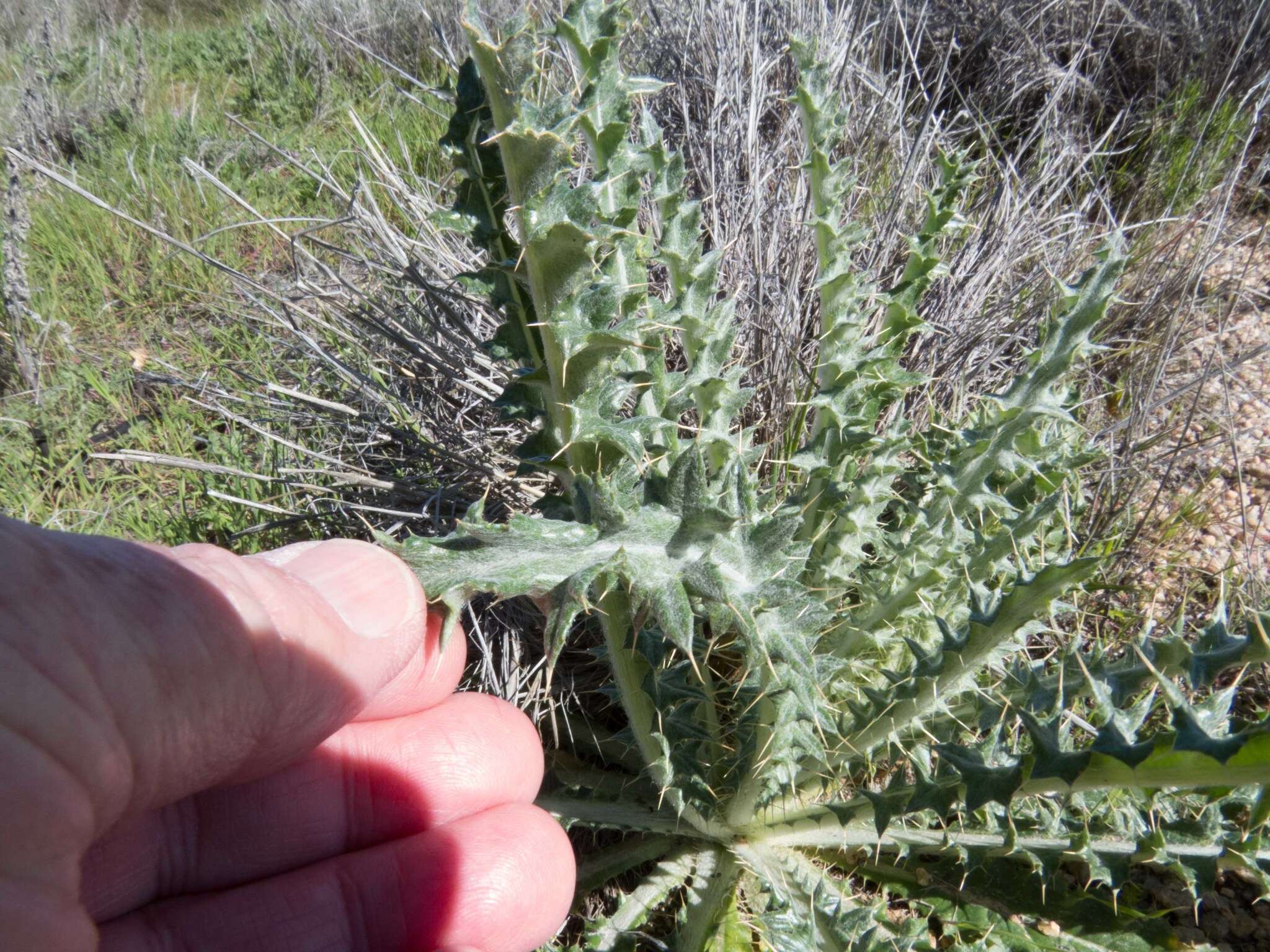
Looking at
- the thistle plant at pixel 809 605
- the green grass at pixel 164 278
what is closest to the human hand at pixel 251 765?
the thistle plant at pixel 809 605

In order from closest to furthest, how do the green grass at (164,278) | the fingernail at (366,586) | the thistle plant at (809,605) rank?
the thistle plant at (809,605) < the fingernail at (366,586) < the green grass at (164,278)

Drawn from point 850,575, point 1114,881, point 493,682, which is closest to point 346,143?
point 493,682

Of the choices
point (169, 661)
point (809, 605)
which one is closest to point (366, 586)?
point (169, 661)

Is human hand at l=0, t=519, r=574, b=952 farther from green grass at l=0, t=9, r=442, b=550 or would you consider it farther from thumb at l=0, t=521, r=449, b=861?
green grass at l=0, t=9, r=442, b=550

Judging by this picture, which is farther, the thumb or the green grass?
the green grass

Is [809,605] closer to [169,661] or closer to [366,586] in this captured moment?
[366,586]

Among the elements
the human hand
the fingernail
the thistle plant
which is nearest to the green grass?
the human hand

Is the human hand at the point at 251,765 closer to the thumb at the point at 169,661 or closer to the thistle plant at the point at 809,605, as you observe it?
the thumb at the point at 169,661
